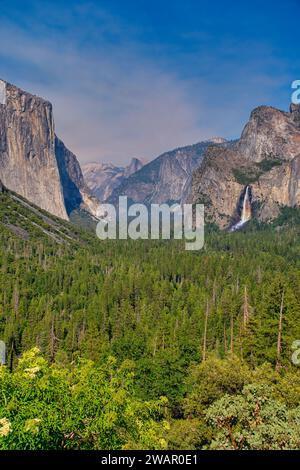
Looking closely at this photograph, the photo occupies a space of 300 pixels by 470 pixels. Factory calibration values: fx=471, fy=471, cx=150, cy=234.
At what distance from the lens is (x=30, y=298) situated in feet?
416

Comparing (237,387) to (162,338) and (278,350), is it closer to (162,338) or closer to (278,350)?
(278,350)

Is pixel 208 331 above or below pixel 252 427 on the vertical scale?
below

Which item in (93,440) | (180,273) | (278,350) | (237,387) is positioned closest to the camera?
(93,440)

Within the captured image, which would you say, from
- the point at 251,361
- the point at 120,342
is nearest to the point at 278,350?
the point at 251,361

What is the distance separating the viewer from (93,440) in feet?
72.9

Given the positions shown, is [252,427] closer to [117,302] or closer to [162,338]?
[162,338]

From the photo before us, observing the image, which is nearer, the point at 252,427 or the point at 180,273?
the point at 252,427

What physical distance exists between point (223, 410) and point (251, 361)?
122ft

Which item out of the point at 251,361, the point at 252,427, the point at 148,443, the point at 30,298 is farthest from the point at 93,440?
the point at 30,298

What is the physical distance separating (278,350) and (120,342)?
26.8 metres

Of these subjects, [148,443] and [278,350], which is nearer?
[148,443]

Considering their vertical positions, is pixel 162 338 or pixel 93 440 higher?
pixel 93 440
